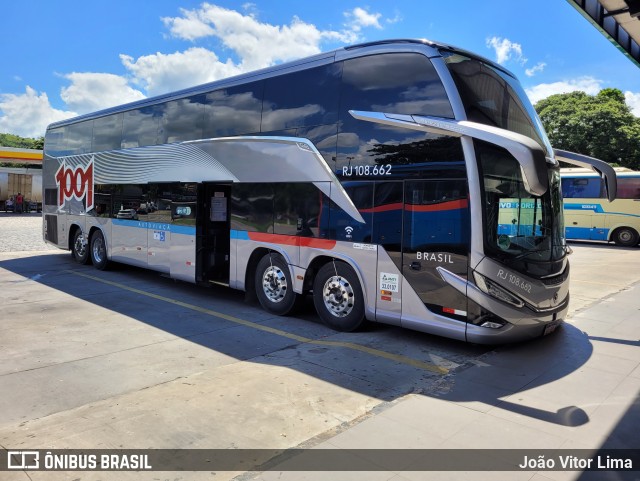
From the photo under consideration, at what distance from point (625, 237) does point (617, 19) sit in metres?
18.8

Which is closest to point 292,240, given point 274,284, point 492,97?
point 274,284

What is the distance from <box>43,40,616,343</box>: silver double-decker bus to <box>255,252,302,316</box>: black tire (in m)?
0.04

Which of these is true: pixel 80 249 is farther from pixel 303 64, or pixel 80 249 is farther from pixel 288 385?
pixel 288 385

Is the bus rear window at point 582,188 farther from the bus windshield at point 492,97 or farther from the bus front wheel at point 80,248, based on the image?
the bus front wheel at point 80,248

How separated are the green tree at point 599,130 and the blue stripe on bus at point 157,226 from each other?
33060 millimetres

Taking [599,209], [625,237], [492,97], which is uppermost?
[492,97]

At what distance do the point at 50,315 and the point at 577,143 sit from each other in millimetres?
36673

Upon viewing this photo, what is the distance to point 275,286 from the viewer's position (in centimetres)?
853

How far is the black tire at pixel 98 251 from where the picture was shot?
12930 millimetres

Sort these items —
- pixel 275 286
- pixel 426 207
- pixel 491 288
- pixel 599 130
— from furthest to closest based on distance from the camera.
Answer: pixel 599 130, pixel 275 286, pixel 426 207, pixel 491 288

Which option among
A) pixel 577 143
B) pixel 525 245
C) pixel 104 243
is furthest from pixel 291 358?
pixel 577 143

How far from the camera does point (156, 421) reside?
14.0 ft

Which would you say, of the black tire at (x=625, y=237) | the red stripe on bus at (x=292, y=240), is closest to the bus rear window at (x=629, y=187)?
the black tire at (x=625, y=237)

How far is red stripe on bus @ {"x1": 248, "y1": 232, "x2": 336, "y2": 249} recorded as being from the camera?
7.47 metres
